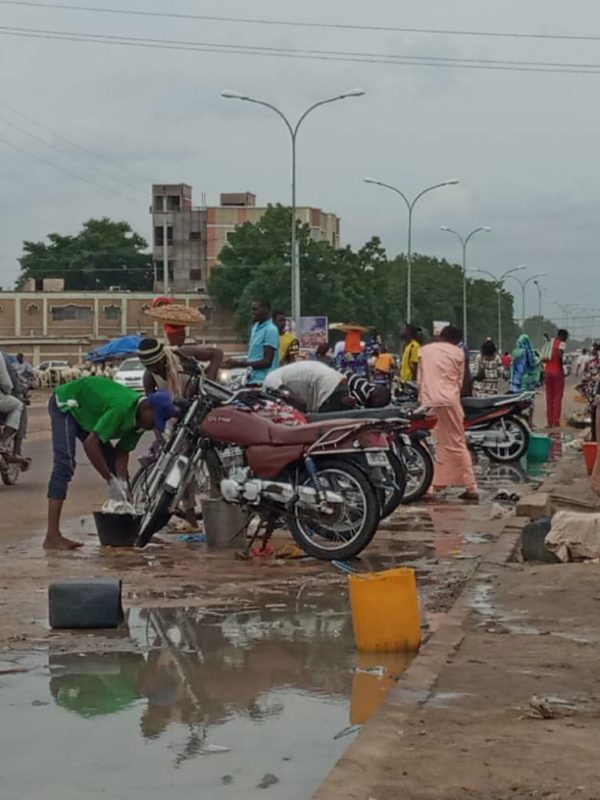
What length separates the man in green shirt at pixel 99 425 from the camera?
11000mm

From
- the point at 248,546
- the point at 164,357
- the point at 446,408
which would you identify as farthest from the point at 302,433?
the point at 446,408

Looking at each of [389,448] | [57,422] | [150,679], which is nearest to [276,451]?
[389,448]

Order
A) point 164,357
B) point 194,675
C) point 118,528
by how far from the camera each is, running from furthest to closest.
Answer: point 164,357 → point 118,528 → point 194,675

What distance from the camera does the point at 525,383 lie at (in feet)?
92.9

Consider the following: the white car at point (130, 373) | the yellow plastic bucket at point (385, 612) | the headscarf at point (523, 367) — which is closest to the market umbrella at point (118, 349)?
the yellow plastic bucket at point (385, 612)

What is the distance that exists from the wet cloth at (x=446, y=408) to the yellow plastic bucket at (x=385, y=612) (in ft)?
24.4

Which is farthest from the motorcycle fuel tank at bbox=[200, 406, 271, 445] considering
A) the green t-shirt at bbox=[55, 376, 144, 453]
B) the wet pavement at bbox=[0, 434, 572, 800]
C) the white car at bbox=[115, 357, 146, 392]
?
the white car at bbox=[115, 357, 146, 392]

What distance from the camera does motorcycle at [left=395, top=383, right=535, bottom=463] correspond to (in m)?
18.4

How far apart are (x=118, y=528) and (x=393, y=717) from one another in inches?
219

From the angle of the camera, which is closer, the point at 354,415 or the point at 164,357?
the point at 354,415

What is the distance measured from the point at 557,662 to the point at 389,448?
14.2 ft

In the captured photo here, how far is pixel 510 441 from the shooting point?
19.5m

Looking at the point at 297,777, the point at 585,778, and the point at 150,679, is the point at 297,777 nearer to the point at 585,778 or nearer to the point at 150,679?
the point at 585,778

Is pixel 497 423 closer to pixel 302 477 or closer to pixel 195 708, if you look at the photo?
pixel 302 477
